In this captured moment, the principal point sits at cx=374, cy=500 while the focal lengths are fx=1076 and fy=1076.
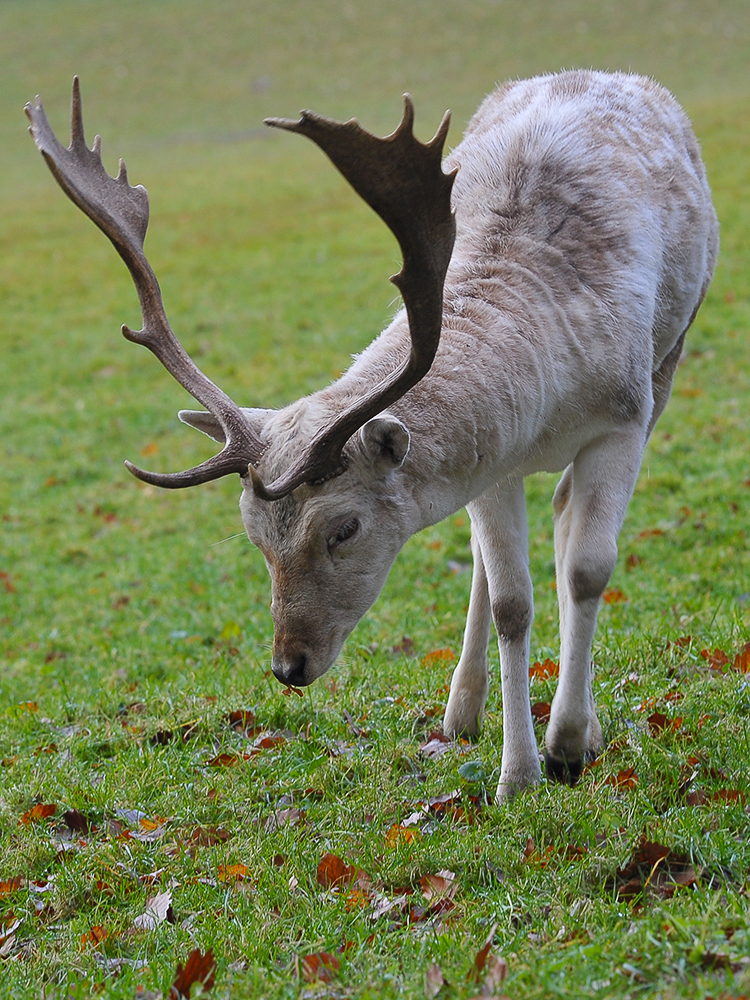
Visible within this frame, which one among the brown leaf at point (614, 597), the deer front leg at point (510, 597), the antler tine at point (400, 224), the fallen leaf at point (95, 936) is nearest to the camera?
the antler tine at point (400, 224)

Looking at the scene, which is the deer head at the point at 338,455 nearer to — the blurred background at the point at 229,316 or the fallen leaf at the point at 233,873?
the fallen leaf at the point at 233,873

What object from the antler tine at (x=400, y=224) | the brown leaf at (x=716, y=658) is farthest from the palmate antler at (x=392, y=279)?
the brown leaf at (x=716, y=658)

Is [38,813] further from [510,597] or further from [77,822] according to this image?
[510,597]

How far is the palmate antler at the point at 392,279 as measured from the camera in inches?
132

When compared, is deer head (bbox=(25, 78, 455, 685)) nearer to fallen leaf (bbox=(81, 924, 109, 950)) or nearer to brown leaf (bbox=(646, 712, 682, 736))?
fallen leaf (bbox=(81, 924, 109, 950))

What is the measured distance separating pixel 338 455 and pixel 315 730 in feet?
6.39

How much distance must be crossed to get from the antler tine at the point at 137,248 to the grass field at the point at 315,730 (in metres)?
1.57

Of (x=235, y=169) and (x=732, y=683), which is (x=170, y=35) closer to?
(x=235, y=169)

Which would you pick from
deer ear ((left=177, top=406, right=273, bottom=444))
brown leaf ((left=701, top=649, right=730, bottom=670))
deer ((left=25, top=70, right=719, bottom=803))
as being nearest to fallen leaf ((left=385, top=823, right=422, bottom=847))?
deer ((left=25, top=70, right=719, bottom=803))

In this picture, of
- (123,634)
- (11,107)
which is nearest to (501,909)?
(123,634)

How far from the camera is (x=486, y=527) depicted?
4887 millimetres

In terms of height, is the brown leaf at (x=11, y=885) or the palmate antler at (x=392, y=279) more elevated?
the palmate antler at (x=392, y=279)

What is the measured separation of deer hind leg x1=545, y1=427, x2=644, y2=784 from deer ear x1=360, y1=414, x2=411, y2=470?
1.06m

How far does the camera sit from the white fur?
4.00 metres
